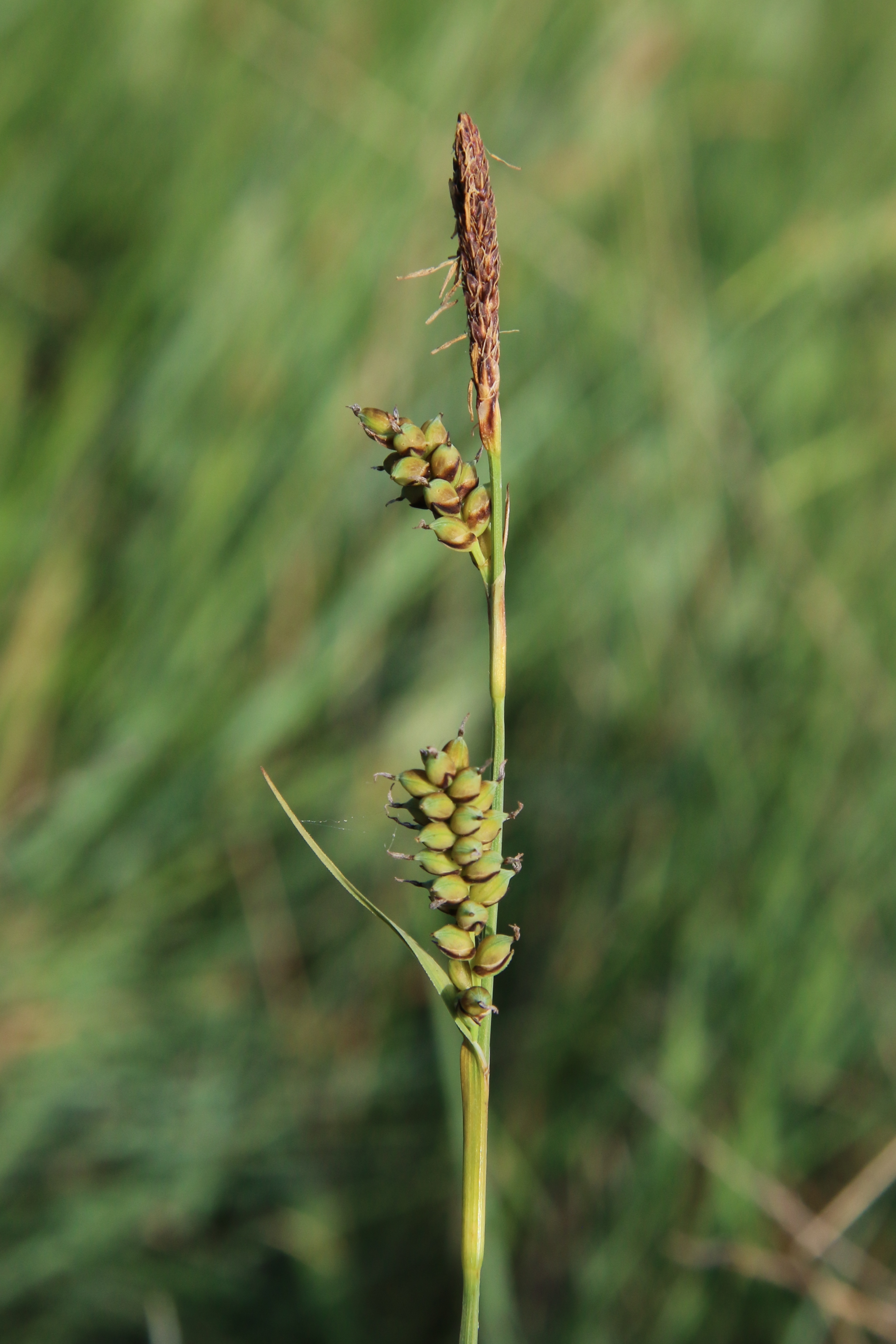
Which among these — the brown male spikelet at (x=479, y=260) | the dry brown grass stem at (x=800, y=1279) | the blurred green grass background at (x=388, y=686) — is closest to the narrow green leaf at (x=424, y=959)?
the brown male spikelet at (x=479, y=260)

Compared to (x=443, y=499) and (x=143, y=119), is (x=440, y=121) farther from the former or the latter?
(x=443, y=499)

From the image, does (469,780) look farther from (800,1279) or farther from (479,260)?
(800,1279)

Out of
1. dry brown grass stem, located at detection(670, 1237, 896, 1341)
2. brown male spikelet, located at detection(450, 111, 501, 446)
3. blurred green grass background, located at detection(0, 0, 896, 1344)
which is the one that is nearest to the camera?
brown male spikelet, located at detection(450, 111, 501, 446)

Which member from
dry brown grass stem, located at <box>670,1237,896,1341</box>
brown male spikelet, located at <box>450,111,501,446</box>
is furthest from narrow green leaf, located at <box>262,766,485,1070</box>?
dry brown grass stem, located at <box>670,1237,896,1341</box>

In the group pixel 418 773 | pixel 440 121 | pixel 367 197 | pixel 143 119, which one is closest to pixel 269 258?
pixel 367 197

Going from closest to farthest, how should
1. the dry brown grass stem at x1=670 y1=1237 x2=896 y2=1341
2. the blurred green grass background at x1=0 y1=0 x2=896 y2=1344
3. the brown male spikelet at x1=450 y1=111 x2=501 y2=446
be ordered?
the brown male spikelet at x1=450 y1=111 x2=501 y2=446, the dry brown grass stem at x1=670 y1=1237 x2=896 y2=1341, the blurred green grass background at x1=0 y1=0 x2=896 y2=1344

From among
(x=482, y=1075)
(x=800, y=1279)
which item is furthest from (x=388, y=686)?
(x=482, y=1075)

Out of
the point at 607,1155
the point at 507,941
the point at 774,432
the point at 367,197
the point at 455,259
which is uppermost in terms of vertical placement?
the point at 367,197

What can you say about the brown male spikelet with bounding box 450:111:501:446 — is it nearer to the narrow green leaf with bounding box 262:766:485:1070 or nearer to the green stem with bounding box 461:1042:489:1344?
the narrow green leaf with bounding box 262:766:485:1070
